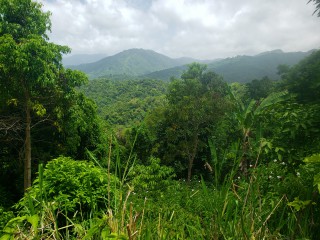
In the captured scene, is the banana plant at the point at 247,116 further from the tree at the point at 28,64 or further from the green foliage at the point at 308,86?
the tree at the point at 28,64

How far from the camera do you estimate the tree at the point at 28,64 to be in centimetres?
769

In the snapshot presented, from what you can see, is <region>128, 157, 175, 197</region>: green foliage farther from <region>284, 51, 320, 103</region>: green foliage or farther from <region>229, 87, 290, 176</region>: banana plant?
<region>284, 51, 320, 103</region>: green foliage

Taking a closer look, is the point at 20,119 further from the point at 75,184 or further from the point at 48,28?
the point at 75,184

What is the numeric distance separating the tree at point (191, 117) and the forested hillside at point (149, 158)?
0.23ft

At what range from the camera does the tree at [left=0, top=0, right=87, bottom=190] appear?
7688mm

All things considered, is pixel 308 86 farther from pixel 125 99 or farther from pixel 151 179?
pixel 125 99

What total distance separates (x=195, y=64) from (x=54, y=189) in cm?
2796

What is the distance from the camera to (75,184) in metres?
4.95

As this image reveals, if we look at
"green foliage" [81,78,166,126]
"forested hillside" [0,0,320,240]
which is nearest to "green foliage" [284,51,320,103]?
"forested hillside" [0,0,320,240]

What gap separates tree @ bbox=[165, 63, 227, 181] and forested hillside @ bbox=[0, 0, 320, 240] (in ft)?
0.23

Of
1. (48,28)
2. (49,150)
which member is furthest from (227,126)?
(48,28)

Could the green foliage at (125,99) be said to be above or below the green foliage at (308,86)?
below

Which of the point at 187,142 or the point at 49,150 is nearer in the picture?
the point at 49,150

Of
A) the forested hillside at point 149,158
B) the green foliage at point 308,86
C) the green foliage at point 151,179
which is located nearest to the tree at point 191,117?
the forested hillside at point 149,158
